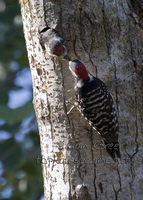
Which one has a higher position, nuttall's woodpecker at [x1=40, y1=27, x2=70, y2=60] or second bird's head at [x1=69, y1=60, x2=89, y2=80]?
nuttall's woodpecker at [x1=40, y1=27, x2=70, y2=60]

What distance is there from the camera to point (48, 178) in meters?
2.87

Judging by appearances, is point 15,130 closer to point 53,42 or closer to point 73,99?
point 73,99

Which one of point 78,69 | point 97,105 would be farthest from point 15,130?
point 78,69

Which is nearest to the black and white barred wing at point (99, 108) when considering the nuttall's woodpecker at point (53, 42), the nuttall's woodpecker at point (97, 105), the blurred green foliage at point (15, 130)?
the nuttall's woodpecker at point (97, 105)

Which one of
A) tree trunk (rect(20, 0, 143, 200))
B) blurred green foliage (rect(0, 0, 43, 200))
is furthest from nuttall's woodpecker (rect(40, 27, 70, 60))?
blurred green foliage (rect(0, 0, 43, 200))

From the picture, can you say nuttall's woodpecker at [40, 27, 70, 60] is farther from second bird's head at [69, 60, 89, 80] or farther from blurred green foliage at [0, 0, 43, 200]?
blurred green foliage at [0, 0, 43, 200]

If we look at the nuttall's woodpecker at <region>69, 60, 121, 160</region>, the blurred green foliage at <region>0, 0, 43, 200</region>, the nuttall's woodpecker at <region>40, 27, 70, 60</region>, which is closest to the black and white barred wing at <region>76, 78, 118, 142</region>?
the nuttall's woodpecker at <region>69, 60, 121, 160</region>

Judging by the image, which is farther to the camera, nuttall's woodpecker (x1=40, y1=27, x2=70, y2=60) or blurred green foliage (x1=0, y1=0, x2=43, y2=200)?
blurred green foliage (x1=0, y1=0, x2=43, y2=200)

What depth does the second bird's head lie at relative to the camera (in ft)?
8.96

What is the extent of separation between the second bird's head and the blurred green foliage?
123 cm

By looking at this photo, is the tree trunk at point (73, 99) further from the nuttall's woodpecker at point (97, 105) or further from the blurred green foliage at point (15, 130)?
the blurred green foliage at point (15, 130)

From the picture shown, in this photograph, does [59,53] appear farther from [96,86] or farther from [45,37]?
[96,86]

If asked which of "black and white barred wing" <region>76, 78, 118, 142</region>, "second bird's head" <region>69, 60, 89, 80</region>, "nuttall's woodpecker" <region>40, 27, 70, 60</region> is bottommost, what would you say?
"black and white barred wing" <region>76, 78, 118, 142</region>

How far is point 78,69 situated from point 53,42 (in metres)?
0.29
